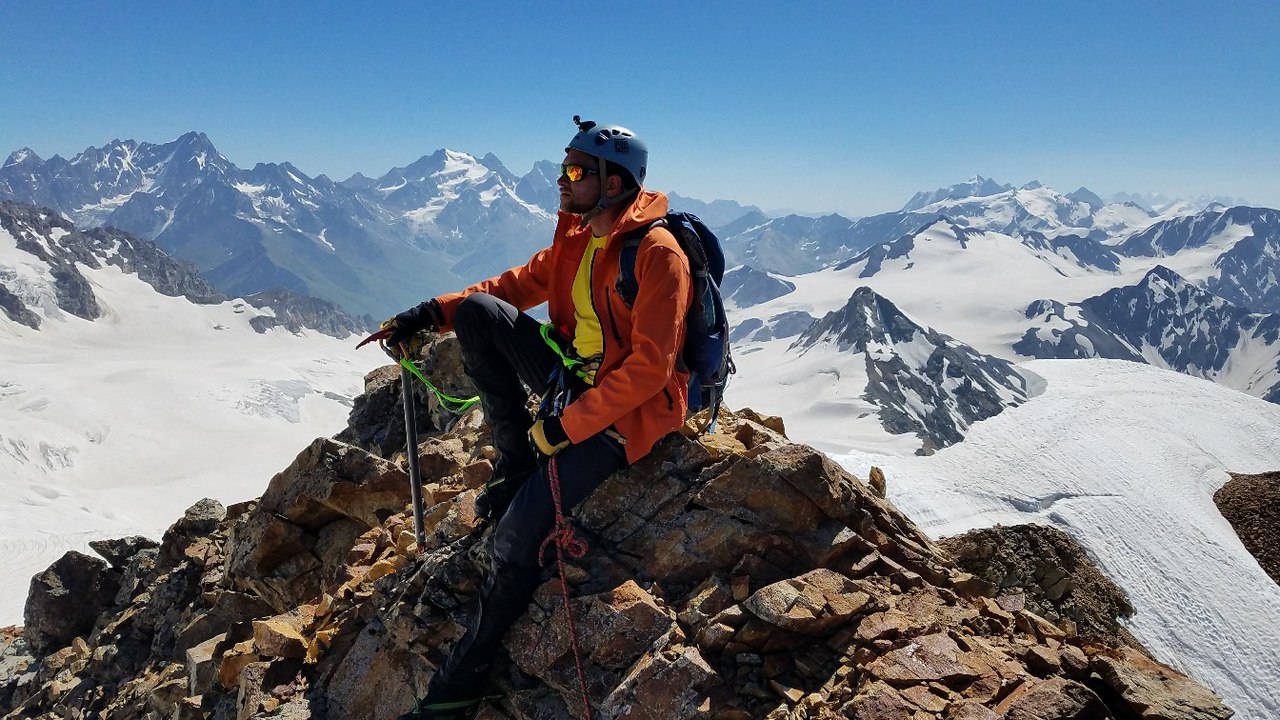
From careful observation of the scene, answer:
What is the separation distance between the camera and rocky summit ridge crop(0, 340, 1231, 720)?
5.46m

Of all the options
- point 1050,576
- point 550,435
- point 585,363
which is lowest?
point 1050,576

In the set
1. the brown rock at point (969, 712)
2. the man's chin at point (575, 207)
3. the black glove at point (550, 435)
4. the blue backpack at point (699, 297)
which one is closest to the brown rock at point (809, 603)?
the brown rock at point (969, 712)

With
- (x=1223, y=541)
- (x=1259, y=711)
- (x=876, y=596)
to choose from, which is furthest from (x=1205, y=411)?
(x=876, y=596)

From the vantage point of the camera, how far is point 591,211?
263 inches

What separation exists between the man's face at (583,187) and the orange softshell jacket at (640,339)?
0.47m

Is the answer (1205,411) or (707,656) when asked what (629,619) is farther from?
(1205,411)

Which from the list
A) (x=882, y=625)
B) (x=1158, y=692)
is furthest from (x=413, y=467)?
(x=1158, y=692)

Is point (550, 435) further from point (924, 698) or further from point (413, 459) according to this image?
point (924, 698)

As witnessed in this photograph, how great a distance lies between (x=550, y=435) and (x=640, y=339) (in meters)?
1.29

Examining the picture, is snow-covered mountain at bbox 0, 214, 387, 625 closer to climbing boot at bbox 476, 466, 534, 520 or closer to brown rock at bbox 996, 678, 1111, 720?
climbing boot at bbox 476, 466, 534, 520

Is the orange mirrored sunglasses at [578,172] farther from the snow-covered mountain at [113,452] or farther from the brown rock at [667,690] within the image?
the snow-covered mountain at [113,452]

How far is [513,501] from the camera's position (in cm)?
666

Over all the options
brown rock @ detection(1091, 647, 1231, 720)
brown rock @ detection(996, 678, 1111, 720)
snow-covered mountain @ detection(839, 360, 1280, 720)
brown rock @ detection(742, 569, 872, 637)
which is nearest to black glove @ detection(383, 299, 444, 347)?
brown rock @ detection(742, 569, 872, 637)

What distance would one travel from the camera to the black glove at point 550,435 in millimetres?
6273
